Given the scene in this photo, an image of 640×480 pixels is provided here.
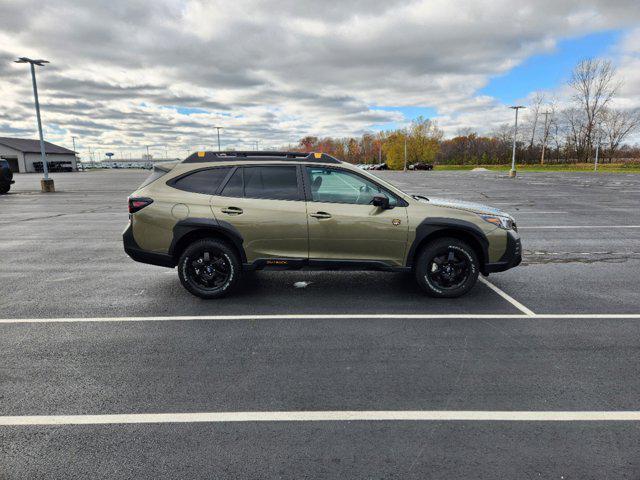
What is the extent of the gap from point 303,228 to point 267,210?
52cm

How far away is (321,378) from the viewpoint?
11.7 ft

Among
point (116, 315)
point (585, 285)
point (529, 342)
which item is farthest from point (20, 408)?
point (585, 285)

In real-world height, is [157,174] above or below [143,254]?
above

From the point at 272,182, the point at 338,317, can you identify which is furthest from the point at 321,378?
the point at 272,182

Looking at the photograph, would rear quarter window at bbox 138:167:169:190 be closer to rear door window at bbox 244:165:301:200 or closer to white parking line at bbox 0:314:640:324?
rear door window at bbox 244:165:301:200

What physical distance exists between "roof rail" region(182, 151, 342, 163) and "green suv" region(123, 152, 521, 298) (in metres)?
0.05

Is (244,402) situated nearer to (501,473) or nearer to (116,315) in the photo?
(501,473)

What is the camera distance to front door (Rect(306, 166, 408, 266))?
A: 5387 mm

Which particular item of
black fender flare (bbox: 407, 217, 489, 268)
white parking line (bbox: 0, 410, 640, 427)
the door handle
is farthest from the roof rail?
white parking line (bbox: 0, 410, 640, 427)

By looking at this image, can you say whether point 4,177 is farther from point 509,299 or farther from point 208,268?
point 509,299

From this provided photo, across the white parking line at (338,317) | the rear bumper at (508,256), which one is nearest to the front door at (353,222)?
the white parking line at (338,317)

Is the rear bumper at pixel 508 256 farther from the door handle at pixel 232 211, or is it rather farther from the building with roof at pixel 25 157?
the building with roof at pixel 25 157

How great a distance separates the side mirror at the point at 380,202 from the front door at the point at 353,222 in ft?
0.18

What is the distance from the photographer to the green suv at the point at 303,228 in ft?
17.8
